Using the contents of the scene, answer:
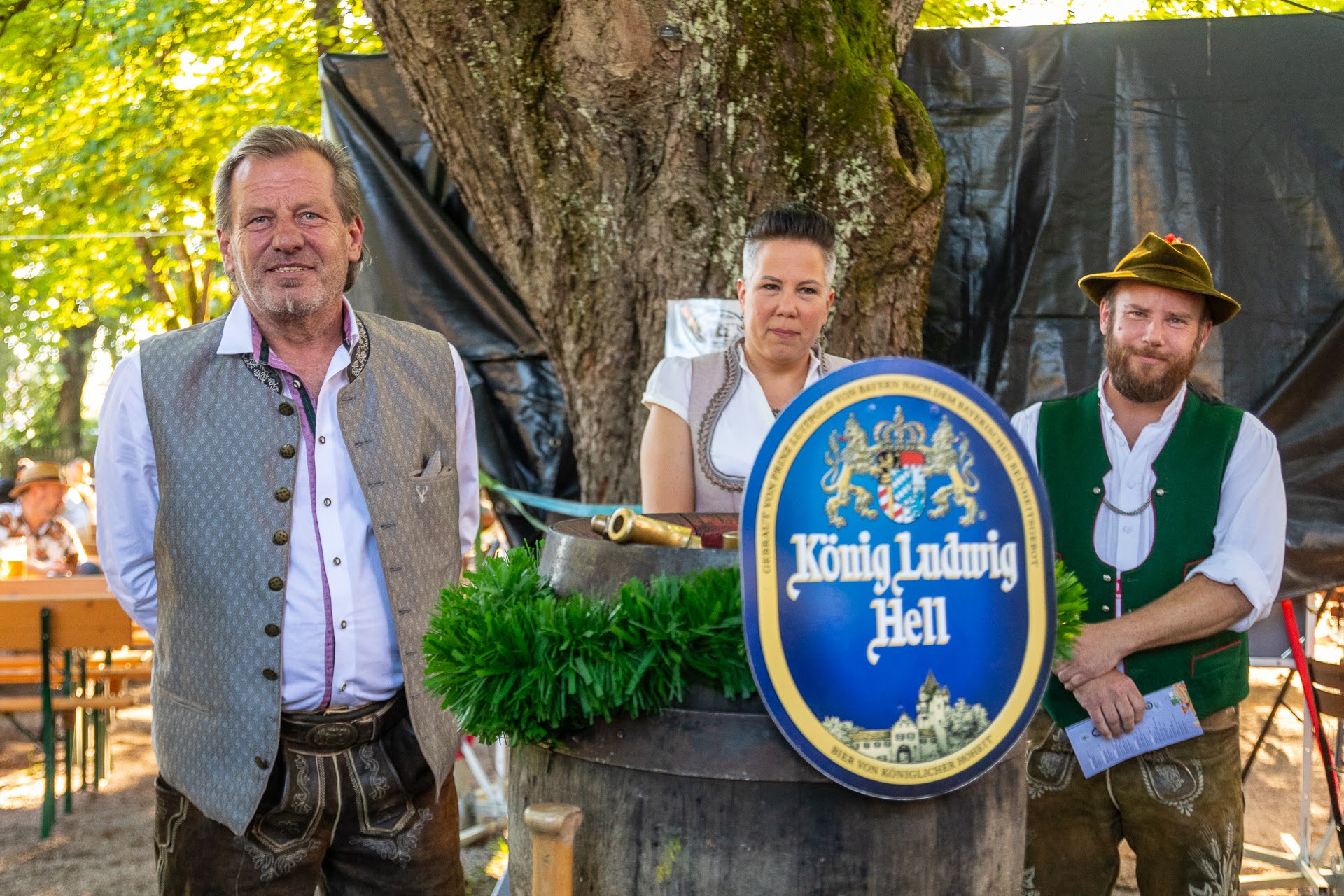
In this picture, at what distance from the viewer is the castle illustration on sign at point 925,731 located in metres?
1.26

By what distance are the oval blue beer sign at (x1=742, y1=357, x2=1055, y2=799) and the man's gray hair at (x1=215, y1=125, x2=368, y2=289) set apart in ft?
3.90

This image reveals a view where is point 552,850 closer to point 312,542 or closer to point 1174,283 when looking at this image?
point 312,542

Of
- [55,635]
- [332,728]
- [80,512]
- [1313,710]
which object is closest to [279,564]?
[332,728]

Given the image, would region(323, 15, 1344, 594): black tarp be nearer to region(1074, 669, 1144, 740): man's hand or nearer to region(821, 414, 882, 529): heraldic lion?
region(1074, 669, 1144, 740): man's hand

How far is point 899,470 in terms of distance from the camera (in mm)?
1280

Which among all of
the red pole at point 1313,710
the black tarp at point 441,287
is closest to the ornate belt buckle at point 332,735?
the black tarp at point 441,287

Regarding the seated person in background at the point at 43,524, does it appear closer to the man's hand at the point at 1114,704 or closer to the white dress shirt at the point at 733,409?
the white dress shirt at the point at 733,409

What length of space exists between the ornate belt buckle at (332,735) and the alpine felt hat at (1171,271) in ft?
5.63

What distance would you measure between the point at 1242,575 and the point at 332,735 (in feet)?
5.55

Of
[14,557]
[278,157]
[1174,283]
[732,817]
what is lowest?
[14,557]

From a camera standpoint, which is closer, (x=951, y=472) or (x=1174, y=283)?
(x=951, y=472)

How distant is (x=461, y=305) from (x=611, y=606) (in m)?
2.81

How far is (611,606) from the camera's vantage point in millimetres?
1333

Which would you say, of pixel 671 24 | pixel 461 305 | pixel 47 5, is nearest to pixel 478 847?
pixel 461 305
